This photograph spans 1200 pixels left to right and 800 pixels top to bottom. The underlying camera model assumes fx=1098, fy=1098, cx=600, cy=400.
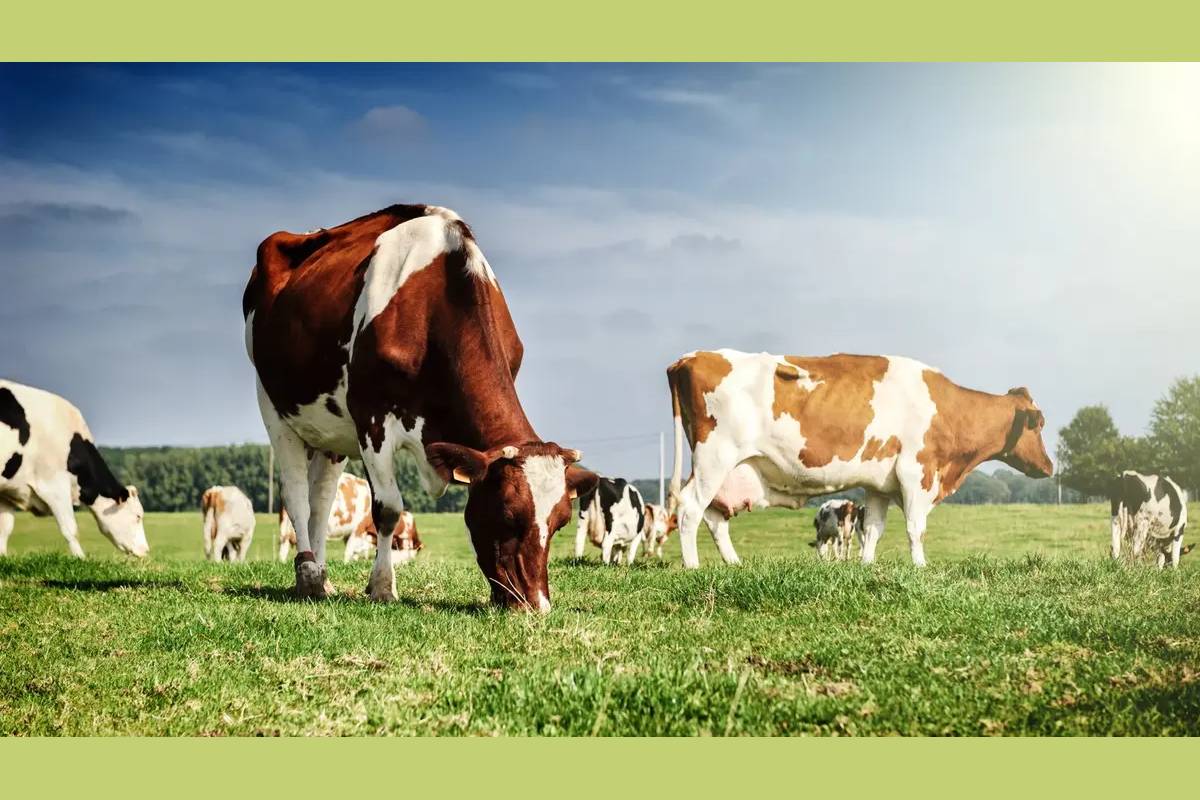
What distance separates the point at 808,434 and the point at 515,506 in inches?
257

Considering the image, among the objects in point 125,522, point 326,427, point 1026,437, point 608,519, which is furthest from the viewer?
point 608,519

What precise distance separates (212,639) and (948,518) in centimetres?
1178

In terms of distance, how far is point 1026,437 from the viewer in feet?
45.5

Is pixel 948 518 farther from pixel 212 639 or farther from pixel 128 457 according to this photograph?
pixel 128 457

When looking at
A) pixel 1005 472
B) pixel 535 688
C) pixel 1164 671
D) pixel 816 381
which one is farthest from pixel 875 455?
pixel 535 688

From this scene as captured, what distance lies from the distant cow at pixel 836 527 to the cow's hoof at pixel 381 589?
12902mm

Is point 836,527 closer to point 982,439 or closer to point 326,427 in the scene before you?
point 982,439

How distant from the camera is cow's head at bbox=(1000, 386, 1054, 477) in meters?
13.8

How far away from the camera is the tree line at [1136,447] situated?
8914 millimetres

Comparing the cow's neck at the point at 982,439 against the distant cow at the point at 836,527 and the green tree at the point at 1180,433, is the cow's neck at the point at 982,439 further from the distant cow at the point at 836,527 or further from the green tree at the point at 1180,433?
the distant cow at the point at 836,527

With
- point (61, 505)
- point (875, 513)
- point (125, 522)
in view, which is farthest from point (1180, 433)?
point (125, 522)

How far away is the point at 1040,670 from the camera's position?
199 inches

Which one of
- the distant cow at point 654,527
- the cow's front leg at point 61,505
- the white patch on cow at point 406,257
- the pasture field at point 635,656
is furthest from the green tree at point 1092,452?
the cow's front leg at point 61,505

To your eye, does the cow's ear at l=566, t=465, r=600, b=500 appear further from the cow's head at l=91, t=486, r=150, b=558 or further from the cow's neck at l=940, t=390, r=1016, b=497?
the cow's head at l=91, t=486, r=150, b=558
